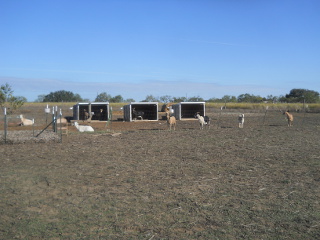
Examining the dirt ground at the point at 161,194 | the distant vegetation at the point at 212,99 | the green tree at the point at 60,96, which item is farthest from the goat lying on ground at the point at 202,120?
the green tree at the point at 60,96

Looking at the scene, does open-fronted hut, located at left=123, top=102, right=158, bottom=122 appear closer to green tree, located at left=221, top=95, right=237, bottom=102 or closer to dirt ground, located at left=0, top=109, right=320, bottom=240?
dirt ground, located at left=0, top=109, right=320, bottom=240

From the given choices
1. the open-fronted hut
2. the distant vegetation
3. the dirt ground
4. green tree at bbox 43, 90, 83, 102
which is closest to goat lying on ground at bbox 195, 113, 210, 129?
the open-fronted hut

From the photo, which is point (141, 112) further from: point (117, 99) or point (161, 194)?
point (117, 99)

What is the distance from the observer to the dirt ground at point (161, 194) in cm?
542

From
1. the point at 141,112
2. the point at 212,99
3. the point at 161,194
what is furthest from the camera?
the point at 212,99

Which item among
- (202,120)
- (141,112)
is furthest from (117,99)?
(202,120)

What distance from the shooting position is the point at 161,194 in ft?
23.9

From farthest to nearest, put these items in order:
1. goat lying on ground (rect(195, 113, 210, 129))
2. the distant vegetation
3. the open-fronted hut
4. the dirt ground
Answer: the distant vegetation < the open-fronted hut < goat lying on ground (rect(195, 113, 210, 129)) < the dirt ground

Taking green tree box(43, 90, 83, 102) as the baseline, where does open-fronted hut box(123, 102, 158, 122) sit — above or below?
below

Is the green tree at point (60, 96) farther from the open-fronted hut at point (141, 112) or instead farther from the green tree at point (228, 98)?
the open-fronted hut at point (141, 112)

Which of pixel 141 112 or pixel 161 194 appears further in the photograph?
pixel 141 112

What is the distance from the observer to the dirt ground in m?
5.42

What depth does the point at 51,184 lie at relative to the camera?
8.19m

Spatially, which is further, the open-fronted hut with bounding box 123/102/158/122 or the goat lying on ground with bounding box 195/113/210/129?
the open-fronted hut with bounding box 123/102/158/122
